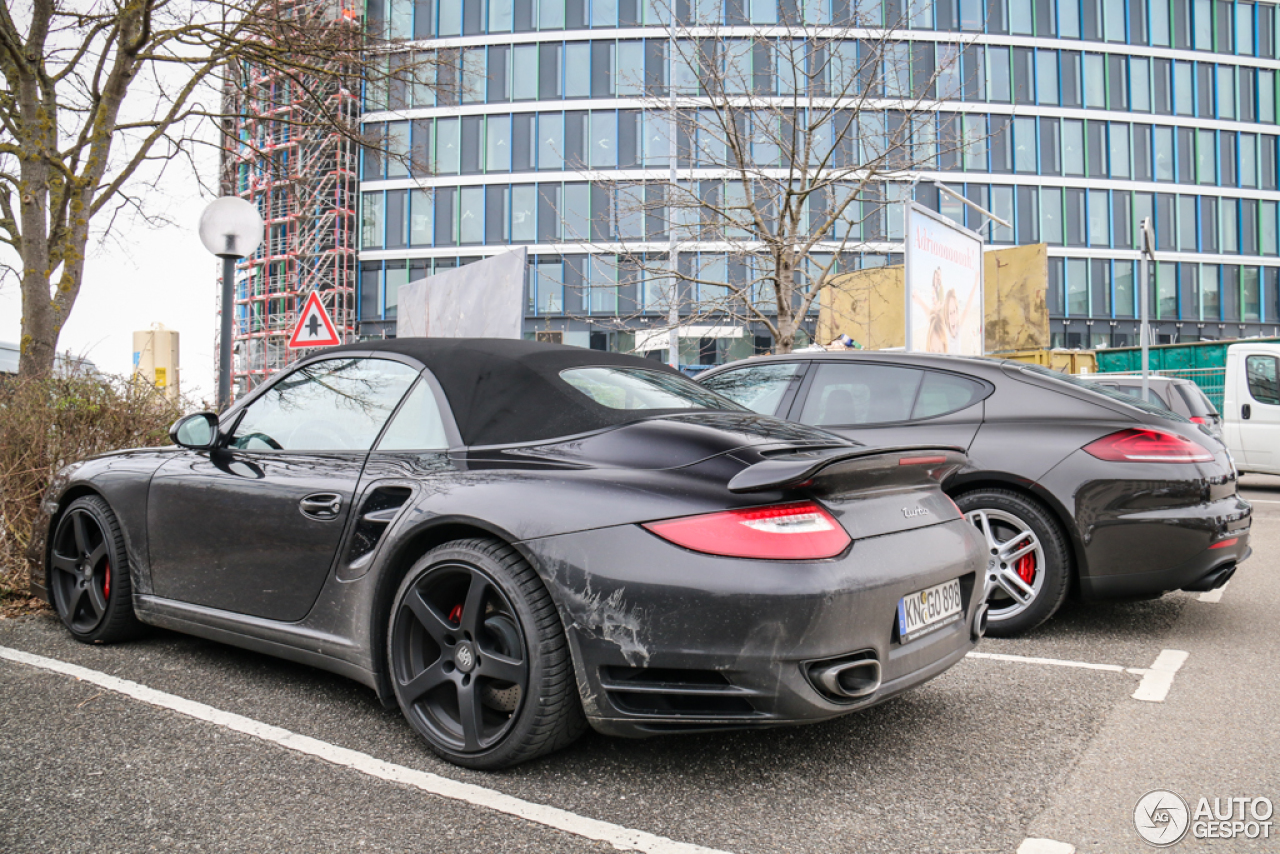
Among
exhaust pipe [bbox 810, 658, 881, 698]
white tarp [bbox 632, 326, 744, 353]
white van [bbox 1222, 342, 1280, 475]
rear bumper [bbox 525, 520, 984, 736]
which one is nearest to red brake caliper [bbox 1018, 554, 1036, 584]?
rear bumper [bbox 525, 520, 984, 736]

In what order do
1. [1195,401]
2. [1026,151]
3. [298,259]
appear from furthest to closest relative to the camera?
[298,259] < [1026,151] < [1195,401]

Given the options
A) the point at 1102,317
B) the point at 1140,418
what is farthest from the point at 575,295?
the point at 1140,418

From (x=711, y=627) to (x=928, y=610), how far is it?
0.75 m

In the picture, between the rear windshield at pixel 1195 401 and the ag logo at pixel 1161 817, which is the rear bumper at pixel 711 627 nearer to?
the ag logo at pixel 1161 817

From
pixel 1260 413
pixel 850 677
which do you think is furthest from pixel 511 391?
pixel 1260 413

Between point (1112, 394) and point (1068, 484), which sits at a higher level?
point (1112, 394)

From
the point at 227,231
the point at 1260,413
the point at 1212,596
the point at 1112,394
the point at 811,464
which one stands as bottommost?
the point at 1212,596

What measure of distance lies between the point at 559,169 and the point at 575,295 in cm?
528

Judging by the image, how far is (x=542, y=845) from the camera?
233 centimetres

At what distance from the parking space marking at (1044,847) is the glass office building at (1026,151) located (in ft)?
109

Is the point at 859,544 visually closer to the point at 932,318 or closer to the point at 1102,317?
the point at 932,318

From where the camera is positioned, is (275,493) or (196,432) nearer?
(275,493)

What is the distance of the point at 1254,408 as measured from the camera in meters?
13.0

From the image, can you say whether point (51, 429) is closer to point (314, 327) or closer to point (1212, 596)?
point (314, 327)
